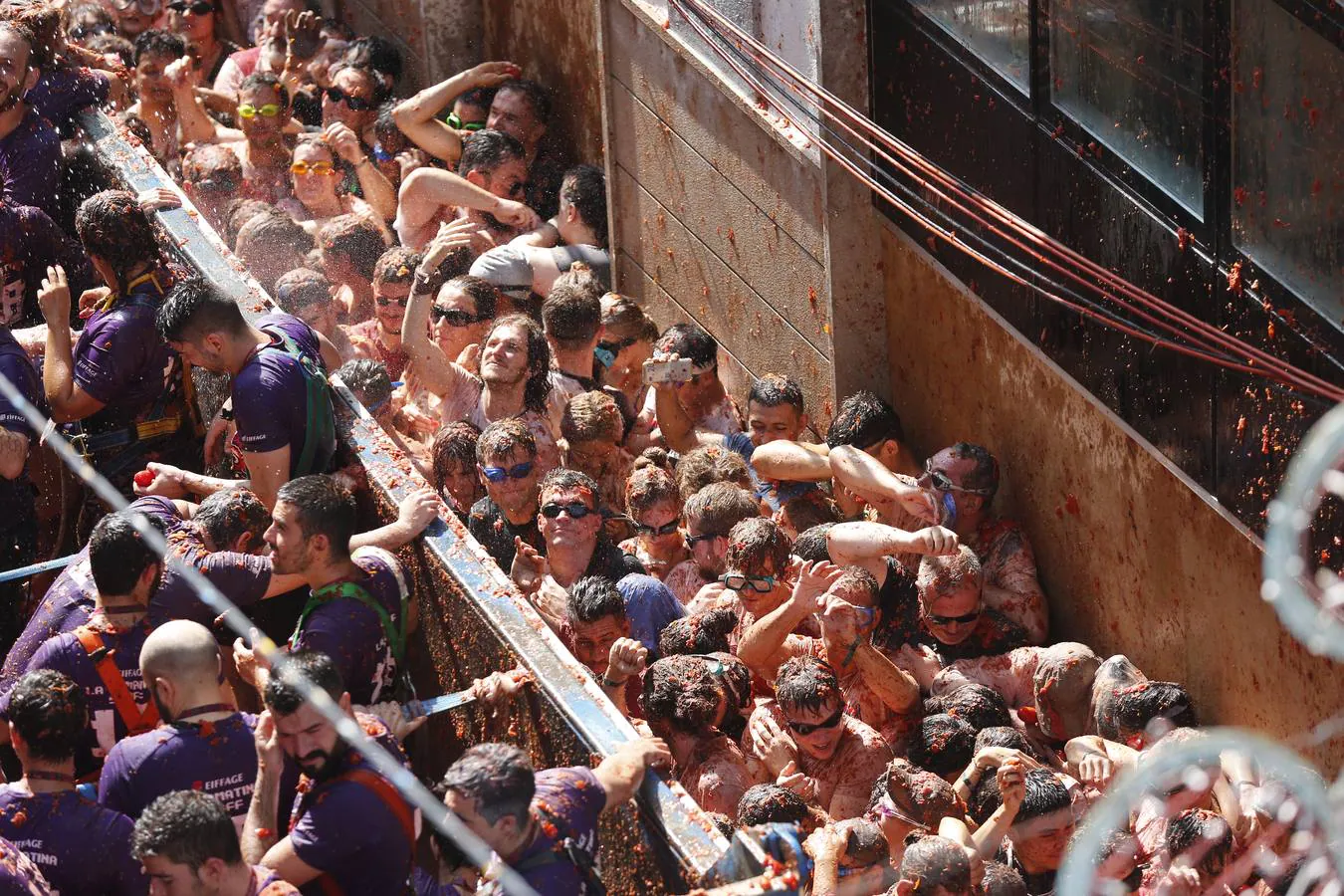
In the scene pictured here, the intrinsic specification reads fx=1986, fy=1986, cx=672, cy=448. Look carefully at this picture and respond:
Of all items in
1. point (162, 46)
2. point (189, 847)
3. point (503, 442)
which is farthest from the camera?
point (162, 46)

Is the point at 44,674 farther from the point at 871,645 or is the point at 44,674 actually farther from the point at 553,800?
the point at 871,645

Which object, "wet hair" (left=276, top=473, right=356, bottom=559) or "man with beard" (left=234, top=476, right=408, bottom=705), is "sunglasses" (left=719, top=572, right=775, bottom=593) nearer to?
"man with beard" (left=234, top=476, right=408, bottom=705)

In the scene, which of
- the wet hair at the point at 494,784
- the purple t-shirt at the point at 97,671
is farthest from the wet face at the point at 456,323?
the wet hair at the point at 494,784

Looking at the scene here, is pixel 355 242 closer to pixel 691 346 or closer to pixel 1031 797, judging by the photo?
pixel 691 346

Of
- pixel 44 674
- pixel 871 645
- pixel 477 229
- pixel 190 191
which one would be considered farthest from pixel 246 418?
pixel 190 191

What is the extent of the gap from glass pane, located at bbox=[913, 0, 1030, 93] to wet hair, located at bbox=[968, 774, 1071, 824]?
9.64 ft

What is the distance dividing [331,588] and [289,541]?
0.71ft

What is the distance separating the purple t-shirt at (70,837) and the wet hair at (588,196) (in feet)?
19.3

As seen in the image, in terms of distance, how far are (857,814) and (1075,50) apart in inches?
122

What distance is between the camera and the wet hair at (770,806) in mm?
6180

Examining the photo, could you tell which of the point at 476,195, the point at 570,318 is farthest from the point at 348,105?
the point at 570,318

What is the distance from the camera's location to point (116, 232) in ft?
26.5

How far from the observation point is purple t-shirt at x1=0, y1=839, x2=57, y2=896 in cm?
521

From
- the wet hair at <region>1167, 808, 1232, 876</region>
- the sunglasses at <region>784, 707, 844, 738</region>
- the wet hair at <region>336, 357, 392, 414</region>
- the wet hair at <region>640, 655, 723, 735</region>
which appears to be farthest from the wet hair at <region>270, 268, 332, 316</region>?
the wet hair at <region>1167, 808, 1232, 876</region>
